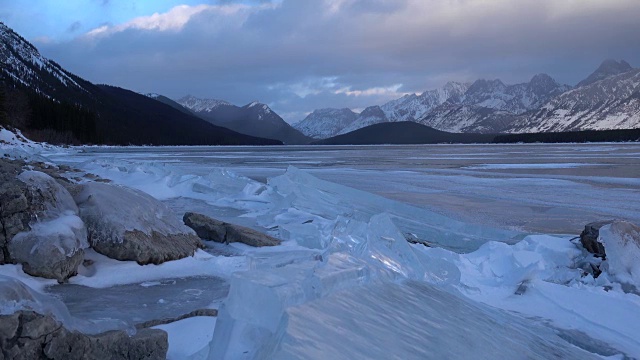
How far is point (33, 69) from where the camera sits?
124 m

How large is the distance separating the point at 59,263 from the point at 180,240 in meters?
1.73

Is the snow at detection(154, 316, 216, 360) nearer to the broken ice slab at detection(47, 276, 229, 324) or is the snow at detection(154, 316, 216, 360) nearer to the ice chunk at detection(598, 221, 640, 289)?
the broken ice slab at detection(47, 276, 229, 324)

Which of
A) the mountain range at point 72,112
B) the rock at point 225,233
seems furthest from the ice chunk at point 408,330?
the mountain range at point 72,112

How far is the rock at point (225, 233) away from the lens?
728cm

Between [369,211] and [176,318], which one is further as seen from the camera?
[369,211]

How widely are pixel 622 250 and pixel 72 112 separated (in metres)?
85.0

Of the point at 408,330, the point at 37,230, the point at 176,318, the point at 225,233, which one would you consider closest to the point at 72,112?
the point at 225,233

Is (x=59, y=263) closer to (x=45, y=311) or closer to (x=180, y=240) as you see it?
(x=180, y=240)

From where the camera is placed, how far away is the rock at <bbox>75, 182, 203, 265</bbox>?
5691 mm

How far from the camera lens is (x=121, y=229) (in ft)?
19.1

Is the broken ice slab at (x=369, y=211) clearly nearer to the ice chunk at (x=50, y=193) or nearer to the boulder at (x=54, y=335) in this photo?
the ice chunk at (x=50, y=193)

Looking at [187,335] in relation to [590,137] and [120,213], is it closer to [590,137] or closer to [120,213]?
[120,213]

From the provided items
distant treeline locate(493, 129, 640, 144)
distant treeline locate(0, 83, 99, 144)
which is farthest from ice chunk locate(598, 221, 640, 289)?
distant treeline locate(493, 129, 640, 144)

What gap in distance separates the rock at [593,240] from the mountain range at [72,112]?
52.6 meters
